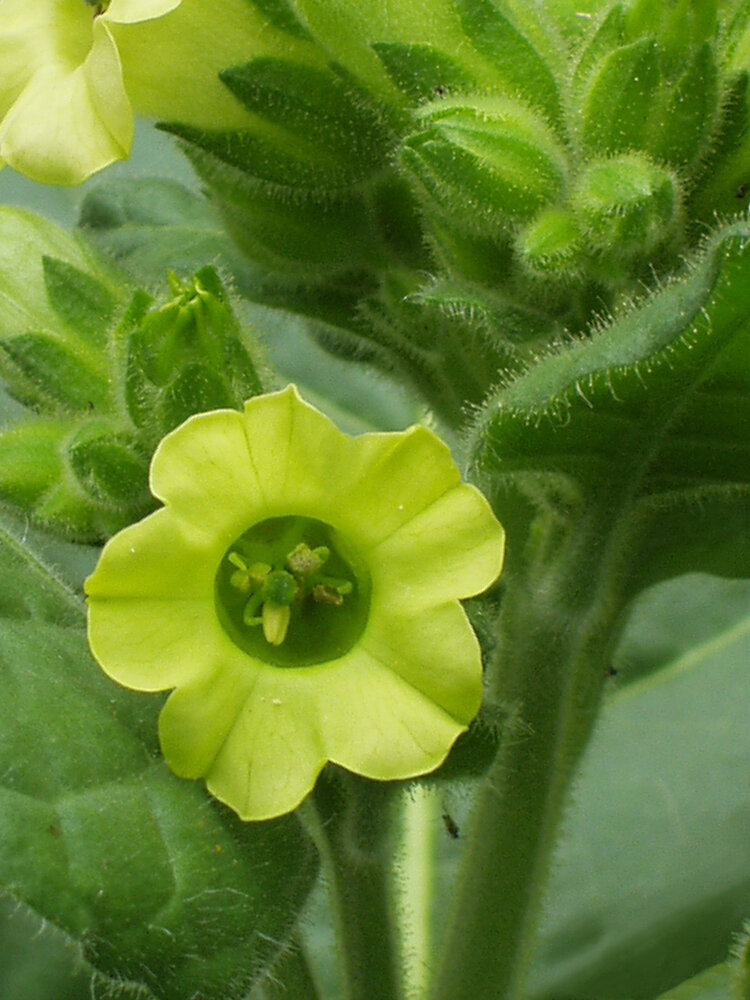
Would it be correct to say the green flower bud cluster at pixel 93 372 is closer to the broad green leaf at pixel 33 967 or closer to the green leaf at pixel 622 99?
the green leaf at pixel 622 99

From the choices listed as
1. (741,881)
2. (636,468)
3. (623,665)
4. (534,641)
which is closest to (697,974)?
(741,881)

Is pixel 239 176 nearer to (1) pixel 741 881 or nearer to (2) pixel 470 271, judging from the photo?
(2) pixel 470 271

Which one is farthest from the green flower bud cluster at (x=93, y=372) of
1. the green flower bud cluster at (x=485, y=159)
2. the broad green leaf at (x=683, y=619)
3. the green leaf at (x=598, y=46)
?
the broad green leaf at (x=683, y=619)

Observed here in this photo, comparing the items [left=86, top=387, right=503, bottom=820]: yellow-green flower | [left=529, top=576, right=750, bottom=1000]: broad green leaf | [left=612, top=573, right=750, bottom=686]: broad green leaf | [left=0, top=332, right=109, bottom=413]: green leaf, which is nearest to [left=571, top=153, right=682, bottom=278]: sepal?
[left=86, top=387, right=503, bottom=820]: yellow-green flower

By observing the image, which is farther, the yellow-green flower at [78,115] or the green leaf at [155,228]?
the green leaf at [155,228]

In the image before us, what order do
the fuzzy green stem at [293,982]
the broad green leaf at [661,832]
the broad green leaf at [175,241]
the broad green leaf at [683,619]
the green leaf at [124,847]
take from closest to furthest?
the green leaf at [124,847], the fuzzy green stem at [293,982], the broad green leaf at [175,241], the broad green leaf at [661,832], the broad green leaf at [683,619]

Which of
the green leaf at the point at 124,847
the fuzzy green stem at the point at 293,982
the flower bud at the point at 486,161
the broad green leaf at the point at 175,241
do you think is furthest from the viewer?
the broad green leaf at the point at 175,241
